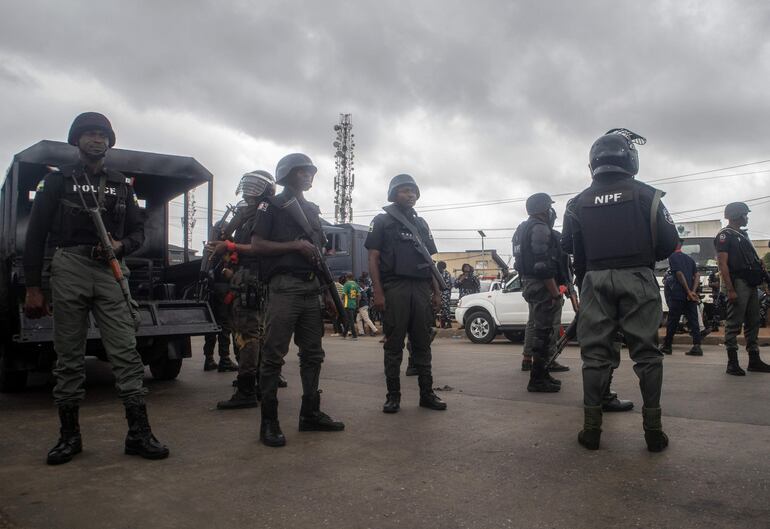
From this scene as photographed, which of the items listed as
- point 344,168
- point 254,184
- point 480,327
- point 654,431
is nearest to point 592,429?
point 654,431

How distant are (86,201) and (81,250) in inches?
12.0

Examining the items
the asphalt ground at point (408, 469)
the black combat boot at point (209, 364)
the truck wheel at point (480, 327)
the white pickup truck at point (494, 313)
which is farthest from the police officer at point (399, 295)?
the truck wheel at point (480, 327)

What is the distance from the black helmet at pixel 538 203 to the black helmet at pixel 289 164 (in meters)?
2.74

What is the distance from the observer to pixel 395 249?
4922 mm

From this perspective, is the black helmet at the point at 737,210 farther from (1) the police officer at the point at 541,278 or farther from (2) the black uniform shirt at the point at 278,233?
(2) the black uniform shirt at the point at 278,233

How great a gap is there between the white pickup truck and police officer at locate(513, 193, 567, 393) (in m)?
6.17

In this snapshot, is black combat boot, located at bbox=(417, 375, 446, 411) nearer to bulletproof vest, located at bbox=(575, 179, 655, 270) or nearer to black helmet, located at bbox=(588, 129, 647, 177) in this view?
bulletproof vest, located at bbox=(575, 179, 655, 270)

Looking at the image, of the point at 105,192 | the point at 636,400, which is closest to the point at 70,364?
the point at 105,192

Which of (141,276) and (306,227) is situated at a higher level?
(306,227)

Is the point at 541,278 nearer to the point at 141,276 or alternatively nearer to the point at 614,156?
the point at 614,156

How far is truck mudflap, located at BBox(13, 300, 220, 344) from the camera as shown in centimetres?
526

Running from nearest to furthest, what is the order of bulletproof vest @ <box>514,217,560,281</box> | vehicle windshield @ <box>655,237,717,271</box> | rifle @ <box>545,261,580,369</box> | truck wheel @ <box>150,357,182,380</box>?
rifle @ <box>545,261,580,369</box>
bulletproof vest @ <box>514,217,560,281</box>
truck wheel @ <box>150,357,182,380</box>
vehicle windshield @ <box>655,237,717,271</box>

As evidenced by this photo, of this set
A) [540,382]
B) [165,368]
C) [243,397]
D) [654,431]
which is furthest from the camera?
[165,368]

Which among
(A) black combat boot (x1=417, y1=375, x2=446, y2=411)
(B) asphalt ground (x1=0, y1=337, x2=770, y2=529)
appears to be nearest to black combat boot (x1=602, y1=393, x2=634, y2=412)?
(B) asphalt ground (x1=0, y1=337, x2=770, y2=529)
